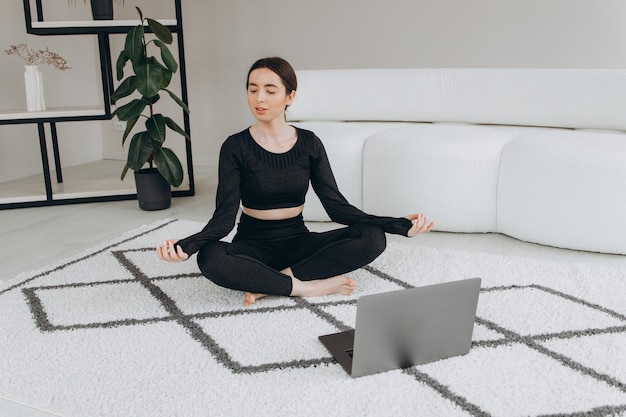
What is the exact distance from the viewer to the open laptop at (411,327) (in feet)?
4.41

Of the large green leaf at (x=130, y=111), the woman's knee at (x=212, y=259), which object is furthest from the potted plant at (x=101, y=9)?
the woman's knee at (x=212, y=259)

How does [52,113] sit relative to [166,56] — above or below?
below

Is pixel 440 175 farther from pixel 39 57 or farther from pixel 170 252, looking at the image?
pixel 39 57

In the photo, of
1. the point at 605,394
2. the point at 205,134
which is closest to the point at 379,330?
the point at 605,394

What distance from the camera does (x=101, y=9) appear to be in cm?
Result: 322

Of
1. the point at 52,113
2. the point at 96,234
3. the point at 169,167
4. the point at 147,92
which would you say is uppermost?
the point at 147,92

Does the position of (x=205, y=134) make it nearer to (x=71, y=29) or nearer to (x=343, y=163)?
(x=71, y=29)

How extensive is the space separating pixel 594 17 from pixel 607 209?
1.51 m

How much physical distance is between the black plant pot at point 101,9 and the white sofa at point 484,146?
1.09m

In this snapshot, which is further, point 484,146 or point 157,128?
point 157,128

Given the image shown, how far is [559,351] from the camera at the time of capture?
154cm

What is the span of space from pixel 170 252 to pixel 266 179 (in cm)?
43

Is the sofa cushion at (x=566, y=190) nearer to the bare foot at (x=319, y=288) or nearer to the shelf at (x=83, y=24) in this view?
the bare foot at (x=319, y=288)

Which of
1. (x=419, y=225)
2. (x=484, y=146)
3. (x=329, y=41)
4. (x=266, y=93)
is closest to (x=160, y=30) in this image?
(x=329, y=41)
